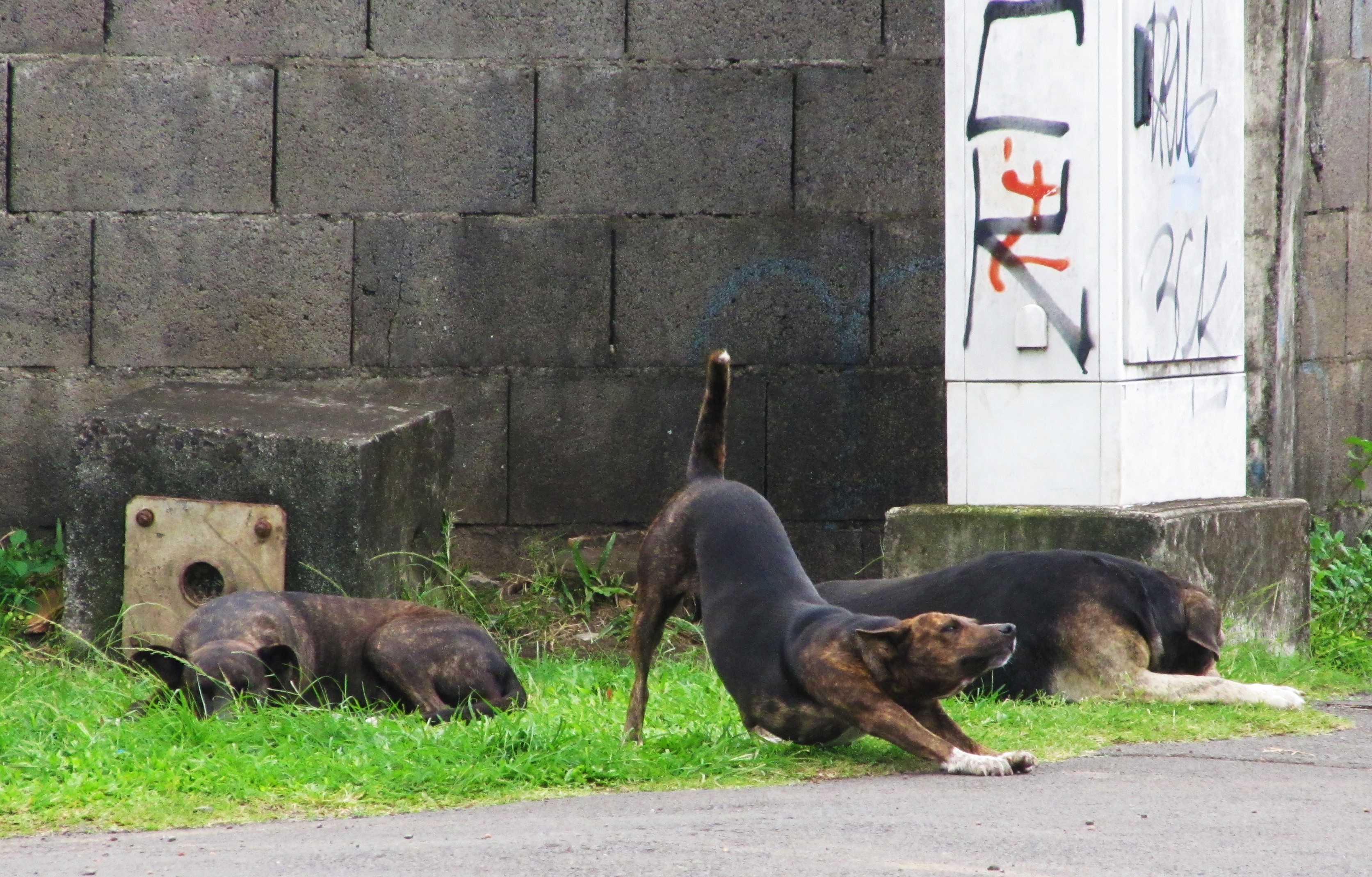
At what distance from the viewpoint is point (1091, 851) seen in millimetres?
3357

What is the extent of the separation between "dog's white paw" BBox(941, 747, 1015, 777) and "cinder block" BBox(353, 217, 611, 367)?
→ 138 inches

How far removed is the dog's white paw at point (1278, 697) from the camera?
519cm

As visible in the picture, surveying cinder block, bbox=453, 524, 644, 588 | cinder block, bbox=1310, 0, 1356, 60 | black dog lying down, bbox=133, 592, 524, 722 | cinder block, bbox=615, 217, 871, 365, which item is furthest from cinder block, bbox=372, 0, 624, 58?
cinder block, bbox=1310, 0, 1356, 60

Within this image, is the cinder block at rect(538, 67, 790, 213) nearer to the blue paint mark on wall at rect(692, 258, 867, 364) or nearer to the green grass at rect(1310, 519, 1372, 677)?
the blue paint mark on wall at rect(692, 258, 867, 364)

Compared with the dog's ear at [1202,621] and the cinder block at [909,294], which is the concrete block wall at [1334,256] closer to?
the cinder block at [909,294]

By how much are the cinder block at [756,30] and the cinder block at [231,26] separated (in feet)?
4.12

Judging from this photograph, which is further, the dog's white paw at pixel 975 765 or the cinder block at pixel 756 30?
the cinder block at pixel 756 30

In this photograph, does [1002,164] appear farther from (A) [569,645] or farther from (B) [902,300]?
(A) [569,645]

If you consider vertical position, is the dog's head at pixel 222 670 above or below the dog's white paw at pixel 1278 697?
above

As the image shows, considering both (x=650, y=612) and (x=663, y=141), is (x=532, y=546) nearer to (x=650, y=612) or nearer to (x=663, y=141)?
(x=663, y=141)

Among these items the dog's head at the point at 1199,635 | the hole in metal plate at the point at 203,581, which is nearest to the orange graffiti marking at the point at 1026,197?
the dog's head at the point at 1199,635

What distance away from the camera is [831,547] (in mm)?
7359

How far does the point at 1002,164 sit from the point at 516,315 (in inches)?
91.9

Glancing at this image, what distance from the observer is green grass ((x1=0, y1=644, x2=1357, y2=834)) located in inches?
156
